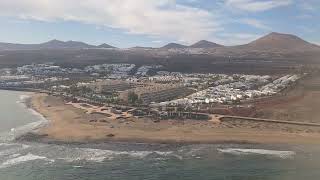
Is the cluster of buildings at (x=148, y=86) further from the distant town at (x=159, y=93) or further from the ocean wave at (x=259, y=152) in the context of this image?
the ocean wave at (x=259, y=152)

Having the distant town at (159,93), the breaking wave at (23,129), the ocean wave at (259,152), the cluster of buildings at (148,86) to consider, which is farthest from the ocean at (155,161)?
the cluster of buildings at (148,86)

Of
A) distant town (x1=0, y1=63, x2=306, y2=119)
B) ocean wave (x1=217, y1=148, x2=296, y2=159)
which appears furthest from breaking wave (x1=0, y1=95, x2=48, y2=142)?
ocean wave (x1=217, y1=148, x2=296, y2=159)

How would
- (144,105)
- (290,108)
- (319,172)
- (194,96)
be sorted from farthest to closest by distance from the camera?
(194,96) → (144,105) → (290,108) → (319,172)

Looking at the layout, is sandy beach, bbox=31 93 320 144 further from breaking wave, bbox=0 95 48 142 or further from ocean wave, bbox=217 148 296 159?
ocean wave, bbox=217 148 296 159

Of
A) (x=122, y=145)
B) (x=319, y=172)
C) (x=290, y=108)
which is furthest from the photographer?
(x=290, y=108)

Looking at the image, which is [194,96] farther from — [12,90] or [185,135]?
[12,90]

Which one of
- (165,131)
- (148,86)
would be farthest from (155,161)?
(148,86)

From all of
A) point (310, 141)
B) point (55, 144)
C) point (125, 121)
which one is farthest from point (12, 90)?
point (310, 141)
